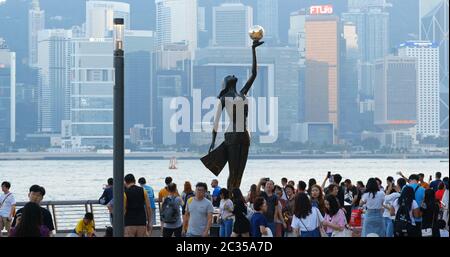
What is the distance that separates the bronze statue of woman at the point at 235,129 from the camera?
12.2m

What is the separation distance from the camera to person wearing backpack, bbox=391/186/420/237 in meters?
11.1

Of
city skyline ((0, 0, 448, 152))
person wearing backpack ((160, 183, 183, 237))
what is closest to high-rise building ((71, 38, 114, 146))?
city skyline ((0, 0, 448, 152))

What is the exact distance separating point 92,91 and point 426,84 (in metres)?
55.0

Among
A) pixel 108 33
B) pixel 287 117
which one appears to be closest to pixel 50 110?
pixel 108 33

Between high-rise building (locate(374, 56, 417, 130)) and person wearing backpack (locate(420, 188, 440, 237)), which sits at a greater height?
high-rise building (locate(374, 56, 417, 130))

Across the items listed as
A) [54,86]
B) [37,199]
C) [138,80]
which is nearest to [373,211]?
[37,199]

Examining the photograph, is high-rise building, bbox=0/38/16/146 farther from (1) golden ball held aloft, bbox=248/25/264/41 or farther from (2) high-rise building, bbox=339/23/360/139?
(1) golden ball held aloft, bbox=248/25/264/41

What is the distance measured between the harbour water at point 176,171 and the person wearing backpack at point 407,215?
64.1 meters

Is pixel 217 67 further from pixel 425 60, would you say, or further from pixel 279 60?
pixel 425 60

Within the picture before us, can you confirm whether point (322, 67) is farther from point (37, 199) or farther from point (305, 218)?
point (37, 199)

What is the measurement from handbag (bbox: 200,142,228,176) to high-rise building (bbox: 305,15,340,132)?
6189 inches

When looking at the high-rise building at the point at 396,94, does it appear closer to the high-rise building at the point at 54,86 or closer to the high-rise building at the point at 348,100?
the high-rise building at the point at 348,100
